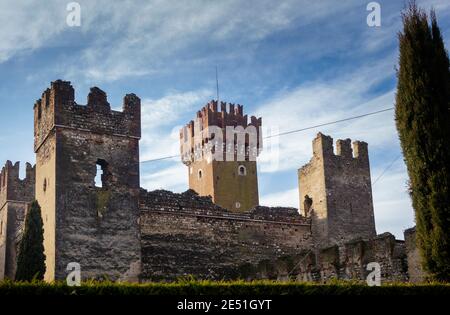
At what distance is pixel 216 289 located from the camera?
13.9 m

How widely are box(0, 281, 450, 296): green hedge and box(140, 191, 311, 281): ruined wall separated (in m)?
11.4

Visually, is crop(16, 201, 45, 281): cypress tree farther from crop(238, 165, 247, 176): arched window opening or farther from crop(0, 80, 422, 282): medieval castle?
crop(238, 165, 247, 176): arched window opening

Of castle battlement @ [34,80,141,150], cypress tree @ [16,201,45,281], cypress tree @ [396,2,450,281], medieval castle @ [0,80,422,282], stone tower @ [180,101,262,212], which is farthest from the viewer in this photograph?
stone tower @ [180,101,262,212]

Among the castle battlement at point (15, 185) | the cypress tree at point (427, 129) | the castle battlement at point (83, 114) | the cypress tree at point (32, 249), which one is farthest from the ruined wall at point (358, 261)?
the castle battlement at point (15, 185)

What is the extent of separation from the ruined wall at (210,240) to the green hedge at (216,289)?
11.4 m

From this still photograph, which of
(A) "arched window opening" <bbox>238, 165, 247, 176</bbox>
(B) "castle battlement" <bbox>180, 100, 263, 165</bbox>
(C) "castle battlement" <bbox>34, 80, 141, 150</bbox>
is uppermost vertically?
(B) "castle battlement" <bbox>180, 100, 263, 165</bbox>

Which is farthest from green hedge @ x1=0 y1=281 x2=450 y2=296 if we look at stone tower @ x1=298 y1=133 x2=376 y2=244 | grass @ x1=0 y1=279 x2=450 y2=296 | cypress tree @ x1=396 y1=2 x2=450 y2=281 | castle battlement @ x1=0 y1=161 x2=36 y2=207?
castle battlement @ x1=0 y1=161 x2=36 y2=207

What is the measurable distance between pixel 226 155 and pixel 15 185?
16936 mm

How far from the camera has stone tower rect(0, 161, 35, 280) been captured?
36547 mm

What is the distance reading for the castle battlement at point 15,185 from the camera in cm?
3906

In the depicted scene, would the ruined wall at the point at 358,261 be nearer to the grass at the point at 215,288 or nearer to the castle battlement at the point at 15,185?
the grass at the point at 215,288

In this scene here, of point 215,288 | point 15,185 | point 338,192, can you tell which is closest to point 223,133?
point 15,185

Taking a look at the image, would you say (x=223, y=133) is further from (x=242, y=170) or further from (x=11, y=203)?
(x=11, y=203)
